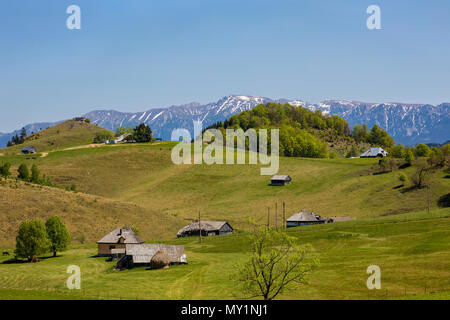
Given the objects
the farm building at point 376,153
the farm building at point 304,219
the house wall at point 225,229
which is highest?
the farm building at point 376,153

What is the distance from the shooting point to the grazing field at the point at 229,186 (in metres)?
123

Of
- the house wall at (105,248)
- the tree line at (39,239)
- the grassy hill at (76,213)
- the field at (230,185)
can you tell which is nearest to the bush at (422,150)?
the field at (230,185)

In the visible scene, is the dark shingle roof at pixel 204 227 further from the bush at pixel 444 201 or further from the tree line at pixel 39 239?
the bush at pixel 444 201

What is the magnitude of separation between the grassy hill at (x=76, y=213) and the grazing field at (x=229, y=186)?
1667mm

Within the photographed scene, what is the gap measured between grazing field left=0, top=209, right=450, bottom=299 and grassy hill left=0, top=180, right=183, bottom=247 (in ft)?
37.7

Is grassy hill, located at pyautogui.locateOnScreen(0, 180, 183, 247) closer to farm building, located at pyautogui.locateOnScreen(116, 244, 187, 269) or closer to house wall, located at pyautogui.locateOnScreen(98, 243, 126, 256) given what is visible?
house wall, located at pyautogui.locateOnScreen(98, 243, 126, 256)

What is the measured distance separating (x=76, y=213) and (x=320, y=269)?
208 ft

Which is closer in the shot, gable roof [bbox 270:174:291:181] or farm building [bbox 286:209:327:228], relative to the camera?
farm building [bbox 286:209:327:228]

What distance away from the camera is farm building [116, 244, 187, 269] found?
249 feet

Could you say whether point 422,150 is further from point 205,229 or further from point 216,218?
point 205,229

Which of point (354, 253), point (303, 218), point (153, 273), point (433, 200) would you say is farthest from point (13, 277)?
point (433, 200)

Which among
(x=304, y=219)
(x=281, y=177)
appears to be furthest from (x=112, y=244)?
(x=281, y=177)

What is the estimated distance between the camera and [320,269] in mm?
65375

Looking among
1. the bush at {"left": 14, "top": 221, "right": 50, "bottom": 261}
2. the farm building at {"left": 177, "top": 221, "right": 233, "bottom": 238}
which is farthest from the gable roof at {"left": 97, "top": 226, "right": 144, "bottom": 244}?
the farm building at {"left": 177, "top": 221, "right": 233, "bottom": 238}
